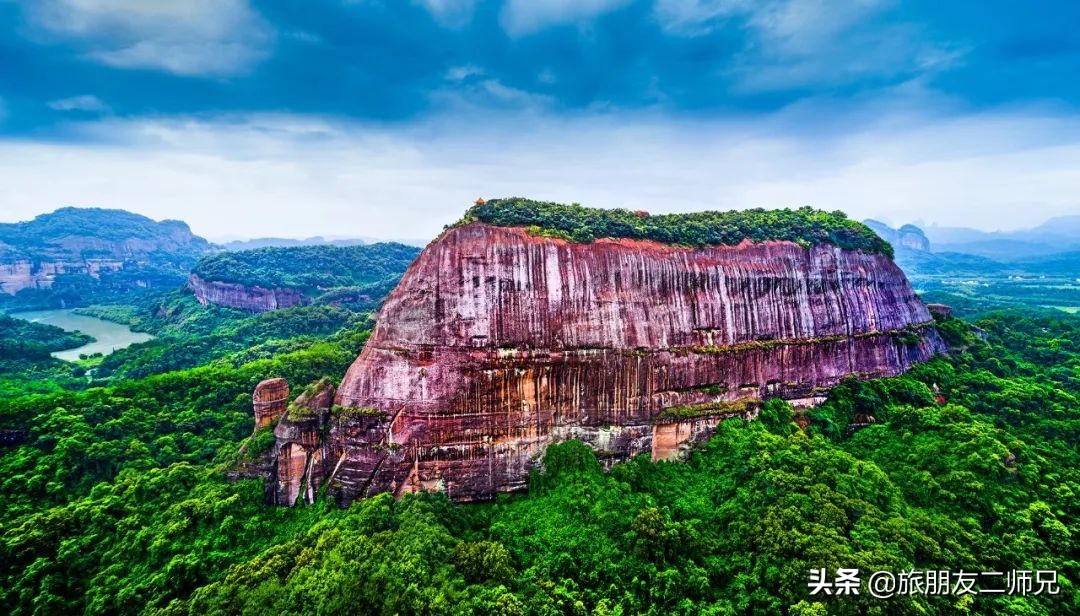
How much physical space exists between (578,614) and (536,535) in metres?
4.56

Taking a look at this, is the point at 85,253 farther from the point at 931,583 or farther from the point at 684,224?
the point at 931,583

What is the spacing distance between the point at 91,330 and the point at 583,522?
105 metres

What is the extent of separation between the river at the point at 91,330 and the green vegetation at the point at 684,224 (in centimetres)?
6999

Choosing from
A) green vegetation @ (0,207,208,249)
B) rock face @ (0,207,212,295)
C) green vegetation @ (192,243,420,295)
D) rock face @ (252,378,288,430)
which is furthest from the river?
rock face @ (252,378,288,430)

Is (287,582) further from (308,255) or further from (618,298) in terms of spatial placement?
(308,255)

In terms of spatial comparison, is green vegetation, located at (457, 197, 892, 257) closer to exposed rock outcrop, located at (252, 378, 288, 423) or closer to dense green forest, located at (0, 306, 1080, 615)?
dense green forest, located at (0, 306, 1080, 615)

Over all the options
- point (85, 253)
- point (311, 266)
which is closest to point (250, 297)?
point (311, 266)

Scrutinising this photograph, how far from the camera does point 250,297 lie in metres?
88.9

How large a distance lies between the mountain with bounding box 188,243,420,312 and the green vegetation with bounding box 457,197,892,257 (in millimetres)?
66368

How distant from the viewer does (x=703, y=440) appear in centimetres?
A: 2636

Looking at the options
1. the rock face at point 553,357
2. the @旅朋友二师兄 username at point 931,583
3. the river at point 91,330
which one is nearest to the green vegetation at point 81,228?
the river at point 91,330

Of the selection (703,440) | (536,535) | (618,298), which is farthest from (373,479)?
(703,440)

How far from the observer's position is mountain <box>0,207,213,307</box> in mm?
115688

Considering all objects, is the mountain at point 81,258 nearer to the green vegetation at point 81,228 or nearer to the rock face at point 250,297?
the green vegetation at point 81,228
